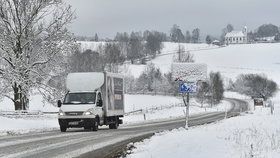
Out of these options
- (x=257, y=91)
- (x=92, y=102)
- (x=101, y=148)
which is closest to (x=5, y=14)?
(x=92, y=102)

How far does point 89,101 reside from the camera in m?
30.0

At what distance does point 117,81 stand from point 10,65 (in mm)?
11770

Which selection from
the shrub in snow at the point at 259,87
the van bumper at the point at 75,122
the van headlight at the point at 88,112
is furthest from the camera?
the shrub in snow at the point at 259,87

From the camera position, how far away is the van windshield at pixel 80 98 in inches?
1172

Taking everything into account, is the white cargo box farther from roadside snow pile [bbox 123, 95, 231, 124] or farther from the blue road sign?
roadside snow pile [bbox 123, 95, 231, 124]

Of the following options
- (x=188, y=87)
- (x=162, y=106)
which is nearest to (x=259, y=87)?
(x=162, y=106)

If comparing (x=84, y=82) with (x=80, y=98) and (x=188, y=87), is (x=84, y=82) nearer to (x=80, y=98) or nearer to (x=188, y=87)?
(x=80, y=98)

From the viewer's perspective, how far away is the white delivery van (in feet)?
94.7

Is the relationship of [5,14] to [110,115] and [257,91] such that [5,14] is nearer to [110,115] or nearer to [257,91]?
[110,115]

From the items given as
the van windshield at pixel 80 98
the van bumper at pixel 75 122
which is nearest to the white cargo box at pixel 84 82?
the van windshield at pixel 80 98

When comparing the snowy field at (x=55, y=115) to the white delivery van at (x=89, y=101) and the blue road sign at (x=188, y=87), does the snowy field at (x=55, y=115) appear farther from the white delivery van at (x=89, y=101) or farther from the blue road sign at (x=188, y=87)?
the blue road sign at (x=188, y=87)

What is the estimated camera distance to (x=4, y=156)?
1485cm

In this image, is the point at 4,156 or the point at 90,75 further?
the point at 90,75

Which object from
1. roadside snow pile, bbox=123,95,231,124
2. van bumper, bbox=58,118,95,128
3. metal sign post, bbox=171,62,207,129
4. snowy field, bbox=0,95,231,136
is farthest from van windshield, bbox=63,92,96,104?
roadside snow pile, bbox=123,95,231,124
